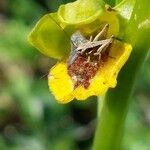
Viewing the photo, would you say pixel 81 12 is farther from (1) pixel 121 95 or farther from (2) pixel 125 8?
(1) pixel 121 95

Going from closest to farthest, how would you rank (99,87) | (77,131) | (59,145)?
(99,87) < (59,145) < (77,131)

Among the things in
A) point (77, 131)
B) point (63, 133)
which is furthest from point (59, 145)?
point (77, 131)

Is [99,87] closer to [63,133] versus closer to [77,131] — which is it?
[63,133]

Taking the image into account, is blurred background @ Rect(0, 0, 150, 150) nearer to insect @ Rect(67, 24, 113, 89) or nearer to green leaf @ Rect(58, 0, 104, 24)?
insect @ Rect(67, 24, 113, 89)

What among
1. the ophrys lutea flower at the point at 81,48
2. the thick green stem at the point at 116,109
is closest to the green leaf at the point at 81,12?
the ophrys lutea flower at the point at 81,48

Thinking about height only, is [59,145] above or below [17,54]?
below

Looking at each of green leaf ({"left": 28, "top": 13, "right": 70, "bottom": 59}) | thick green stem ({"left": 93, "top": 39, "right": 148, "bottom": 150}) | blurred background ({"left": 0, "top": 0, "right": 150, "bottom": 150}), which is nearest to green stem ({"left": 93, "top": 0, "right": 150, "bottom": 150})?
thick green stem ({"left": 93, "top": 39, "right": 148, "bottom": 150})

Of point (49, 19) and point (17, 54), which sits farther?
point (17, 54)
